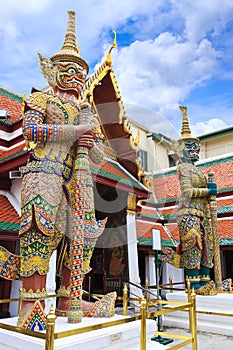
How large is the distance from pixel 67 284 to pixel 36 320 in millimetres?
900

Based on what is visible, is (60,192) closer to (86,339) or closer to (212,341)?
(86,339)

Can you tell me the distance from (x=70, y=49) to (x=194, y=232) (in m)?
4.31

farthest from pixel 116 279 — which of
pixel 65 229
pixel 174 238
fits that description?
pixel 65 229

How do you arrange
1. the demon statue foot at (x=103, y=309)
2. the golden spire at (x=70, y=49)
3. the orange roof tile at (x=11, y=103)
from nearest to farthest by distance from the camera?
the demon statue foot at (x=103, y=309) < the golden spire at (x=70, y=49) < the orange roof tile at (x=11, y=103)

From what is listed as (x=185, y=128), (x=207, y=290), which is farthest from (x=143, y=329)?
(x=185, y=128)

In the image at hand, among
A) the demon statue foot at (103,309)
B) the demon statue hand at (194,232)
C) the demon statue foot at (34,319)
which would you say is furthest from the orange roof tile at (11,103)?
the demon statue foot at (34,319)

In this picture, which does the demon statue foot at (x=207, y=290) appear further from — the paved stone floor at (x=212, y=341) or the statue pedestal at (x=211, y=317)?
the paved stone floor at (x=212, y=341)

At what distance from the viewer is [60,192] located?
3531mm

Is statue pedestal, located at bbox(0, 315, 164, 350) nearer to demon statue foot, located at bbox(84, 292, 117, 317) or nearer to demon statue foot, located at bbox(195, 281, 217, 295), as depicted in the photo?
demon statue foot, located at bbox(84, 292, 117, 317)

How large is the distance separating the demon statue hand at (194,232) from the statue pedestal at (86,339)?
296 cm

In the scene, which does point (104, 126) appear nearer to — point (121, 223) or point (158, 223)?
point (121, 223)

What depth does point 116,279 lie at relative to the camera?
26.1 feet

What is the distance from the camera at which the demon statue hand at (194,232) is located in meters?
6.36

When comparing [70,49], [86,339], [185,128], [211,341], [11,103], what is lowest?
[211,341]
